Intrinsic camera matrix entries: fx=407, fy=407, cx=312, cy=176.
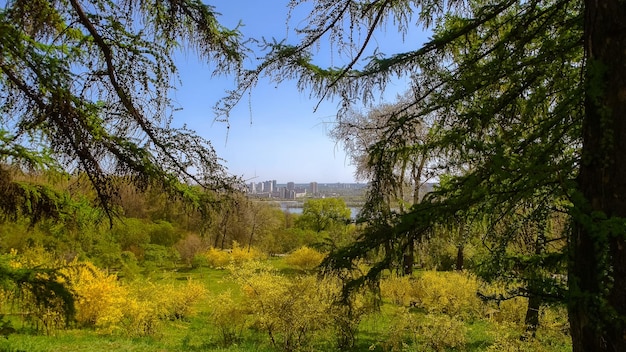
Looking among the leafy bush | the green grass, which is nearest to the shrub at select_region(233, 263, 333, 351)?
the green grass

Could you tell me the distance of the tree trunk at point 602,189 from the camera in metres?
1.62

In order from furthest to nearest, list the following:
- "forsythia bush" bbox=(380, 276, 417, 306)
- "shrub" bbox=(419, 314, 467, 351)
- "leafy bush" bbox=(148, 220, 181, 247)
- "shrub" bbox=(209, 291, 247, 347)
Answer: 1. "leafy bush" bbox=(148, 220, 181, 247)
2. "forsythia bush" bbox=(380, 276, 417, 306)
3. "shrub" bbox=(209, 291, 247, 347)
4. "shrub" bbox=(419, 314, 467, 351)

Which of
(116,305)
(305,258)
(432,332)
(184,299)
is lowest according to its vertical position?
(184,299)

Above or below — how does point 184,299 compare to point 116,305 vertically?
below

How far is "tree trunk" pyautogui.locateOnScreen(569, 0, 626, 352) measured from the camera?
1623 mm

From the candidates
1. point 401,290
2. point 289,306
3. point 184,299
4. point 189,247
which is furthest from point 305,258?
point 289,306

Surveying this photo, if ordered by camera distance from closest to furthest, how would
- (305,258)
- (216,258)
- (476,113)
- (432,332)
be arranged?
1. (476,113)
2. (432,332)
3. (305,258)
4. (216,258)

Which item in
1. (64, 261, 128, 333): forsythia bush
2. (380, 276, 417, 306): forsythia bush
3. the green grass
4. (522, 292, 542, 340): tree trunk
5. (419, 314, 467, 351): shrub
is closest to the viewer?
(522, 292, 542, 340): tree trunk

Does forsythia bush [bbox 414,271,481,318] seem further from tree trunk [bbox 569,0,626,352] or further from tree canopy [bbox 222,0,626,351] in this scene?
tree trunk [bbox 569,0,626,352]

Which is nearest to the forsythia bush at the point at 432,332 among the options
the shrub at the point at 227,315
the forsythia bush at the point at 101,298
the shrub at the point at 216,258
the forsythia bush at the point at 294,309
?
the forsythia bush at the point at 294,309

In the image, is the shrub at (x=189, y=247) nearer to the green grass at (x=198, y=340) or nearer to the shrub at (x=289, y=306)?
Answer: the green grass at (x=198, y=340)

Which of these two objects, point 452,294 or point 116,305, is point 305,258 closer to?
point 452,294

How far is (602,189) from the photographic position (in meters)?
1.74

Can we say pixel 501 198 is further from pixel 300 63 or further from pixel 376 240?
pixel 300 63
